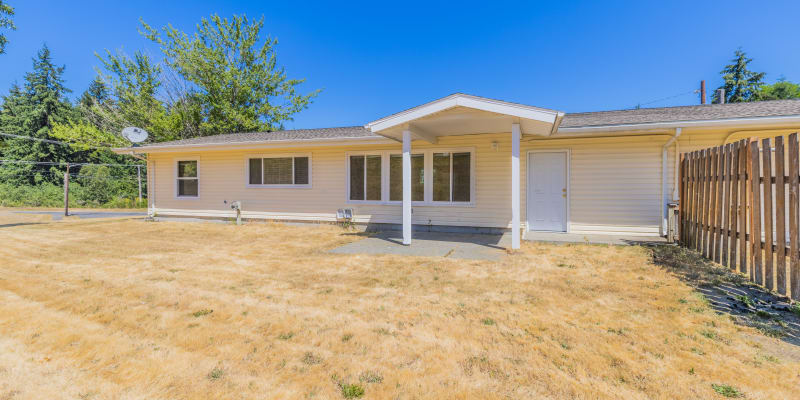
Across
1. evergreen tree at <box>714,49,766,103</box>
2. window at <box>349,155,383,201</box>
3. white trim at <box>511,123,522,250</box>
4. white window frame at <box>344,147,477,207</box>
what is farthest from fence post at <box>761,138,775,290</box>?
evergreen tree at <box>714,49,766,103</box>

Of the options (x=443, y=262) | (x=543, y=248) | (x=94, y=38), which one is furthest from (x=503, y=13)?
(x=94, y=38)

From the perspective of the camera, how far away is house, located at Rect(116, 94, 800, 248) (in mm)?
6402

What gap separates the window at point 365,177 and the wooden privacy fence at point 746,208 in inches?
255

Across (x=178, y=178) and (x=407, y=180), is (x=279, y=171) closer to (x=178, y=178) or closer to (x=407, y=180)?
(x=178, y=178)

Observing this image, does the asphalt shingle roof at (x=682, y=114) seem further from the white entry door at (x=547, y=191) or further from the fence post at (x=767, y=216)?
the fence post at (x=767, y=216)

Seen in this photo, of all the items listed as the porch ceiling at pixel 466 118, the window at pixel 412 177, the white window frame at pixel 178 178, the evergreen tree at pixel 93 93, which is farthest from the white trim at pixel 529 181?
the evergreen tree at pixel 93 93

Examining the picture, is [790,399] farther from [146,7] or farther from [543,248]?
[146,7]

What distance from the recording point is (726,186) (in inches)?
176

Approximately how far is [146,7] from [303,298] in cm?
2584

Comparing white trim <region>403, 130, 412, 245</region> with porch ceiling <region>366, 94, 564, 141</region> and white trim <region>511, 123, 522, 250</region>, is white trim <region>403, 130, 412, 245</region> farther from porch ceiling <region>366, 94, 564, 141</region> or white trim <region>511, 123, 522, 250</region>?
white trim <region>511, 123, 522, 250</region>

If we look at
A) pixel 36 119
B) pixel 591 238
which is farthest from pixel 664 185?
pixel 36 119

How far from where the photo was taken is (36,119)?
998 inches

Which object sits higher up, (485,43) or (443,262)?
(485,43)

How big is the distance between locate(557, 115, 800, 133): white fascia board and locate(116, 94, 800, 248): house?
0.07ft
